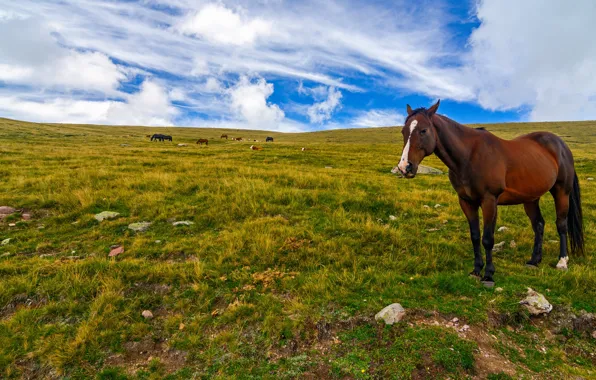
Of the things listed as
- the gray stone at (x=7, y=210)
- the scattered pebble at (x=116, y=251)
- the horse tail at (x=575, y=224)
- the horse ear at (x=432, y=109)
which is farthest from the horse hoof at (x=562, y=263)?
the gray stone at (x=7, y=210)

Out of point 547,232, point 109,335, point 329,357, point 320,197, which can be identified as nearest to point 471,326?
point 329,357

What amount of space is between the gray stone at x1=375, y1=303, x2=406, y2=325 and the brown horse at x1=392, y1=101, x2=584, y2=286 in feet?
6.73

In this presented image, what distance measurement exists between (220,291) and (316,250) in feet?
7.47

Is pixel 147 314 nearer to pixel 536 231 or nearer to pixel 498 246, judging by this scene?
pixel 498 246

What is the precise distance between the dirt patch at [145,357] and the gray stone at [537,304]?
5.19 meters

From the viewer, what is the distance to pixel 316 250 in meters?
6.52

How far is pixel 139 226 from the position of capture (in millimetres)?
8211

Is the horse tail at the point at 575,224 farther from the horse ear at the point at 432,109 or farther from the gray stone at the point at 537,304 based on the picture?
the horse ear at the point at 432,109

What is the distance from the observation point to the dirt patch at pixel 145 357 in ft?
12.5

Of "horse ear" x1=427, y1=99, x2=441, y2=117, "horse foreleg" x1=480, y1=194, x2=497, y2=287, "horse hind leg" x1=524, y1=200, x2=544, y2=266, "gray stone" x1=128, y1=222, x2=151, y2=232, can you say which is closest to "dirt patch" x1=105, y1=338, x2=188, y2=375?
"gray stone" x1=128, y1=222, x2=151, y2=232

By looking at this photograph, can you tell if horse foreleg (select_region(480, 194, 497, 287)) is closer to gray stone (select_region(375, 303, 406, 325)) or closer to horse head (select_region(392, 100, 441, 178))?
horse head (select_region(392, 100, 441, 178))

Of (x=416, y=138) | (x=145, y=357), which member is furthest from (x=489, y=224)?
(x=145, y=357)

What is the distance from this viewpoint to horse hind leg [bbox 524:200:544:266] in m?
6.34

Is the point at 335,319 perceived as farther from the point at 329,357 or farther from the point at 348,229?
the point at 348,229
